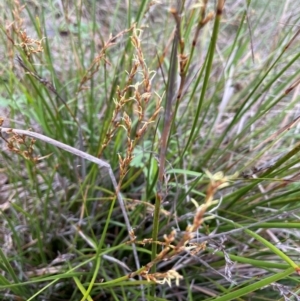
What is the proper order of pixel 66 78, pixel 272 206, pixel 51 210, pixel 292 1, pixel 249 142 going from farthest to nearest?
1. pixel 292 1
2. pixel 66 78
3. pixel 249 142
4. pixel 51 210
5. pixel 272 206

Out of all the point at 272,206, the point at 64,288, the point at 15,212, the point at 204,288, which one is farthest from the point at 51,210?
the point at 272,206

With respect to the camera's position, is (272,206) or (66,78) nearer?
(272,206)

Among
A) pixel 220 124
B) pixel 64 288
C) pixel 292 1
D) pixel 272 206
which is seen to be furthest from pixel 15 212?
pixel 292 1

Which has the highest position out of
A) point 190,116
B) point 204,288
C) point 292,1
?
point 292,1

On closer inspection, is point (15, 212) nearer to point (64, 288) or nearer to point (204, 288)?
point (64, 288)

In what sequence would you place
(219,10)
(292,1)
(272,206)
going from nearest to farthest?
(219,10)
(272,206)
(292,1)

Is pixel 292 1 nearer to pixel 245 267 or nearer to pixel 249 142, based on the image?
pixel 249 142

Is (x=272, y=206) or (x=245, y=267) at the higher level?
(x=272, y=206)

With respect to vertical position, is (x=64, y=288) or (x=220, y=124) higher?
(x=220, y=124)

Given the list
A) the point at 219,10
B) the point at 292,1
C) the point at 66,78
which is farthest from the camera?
the point at 292,1
